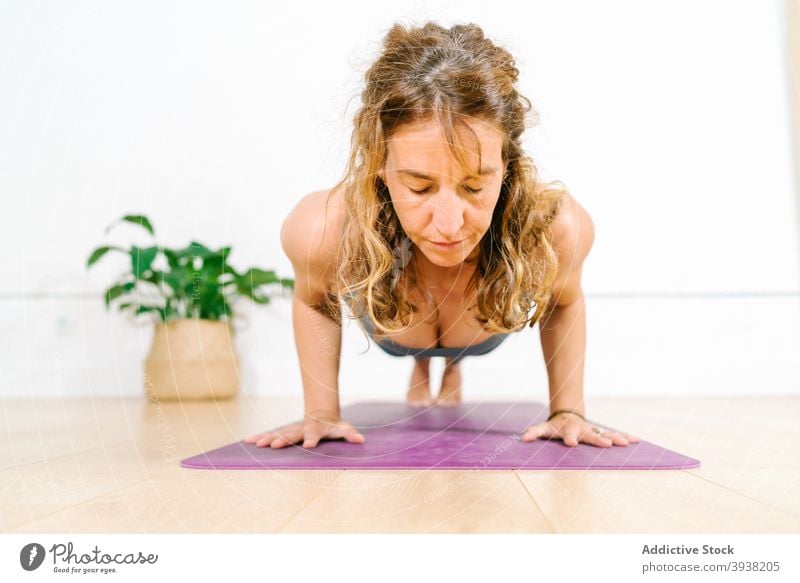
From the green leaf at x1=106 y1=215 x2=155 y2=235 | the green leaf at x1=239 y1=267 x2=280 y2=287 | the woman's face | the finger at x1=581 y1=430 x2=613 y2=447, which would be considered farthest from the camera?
the green leaf at x1=239 y1=267 x2=280 y2=287

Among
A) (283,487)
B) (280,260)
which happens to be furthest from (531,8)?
(280,260)

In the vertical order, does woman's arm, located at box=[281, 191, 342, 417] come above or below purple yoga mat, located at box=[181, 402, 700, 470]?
above

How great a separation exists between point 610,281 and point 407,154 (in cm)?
83

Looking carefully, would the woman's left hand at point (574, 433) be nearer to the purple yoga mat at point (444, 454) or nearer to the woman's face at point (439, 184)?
the purple yoga mat at point (444, 454)

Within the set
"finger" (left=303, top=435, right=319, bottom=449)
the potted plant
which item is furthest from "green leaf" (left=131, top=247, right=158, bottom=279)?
"finger" (left=303, top=435, right=319, bottom=449)

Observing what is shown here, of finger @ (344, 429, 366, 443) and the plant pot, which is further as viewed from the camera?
the plant pot

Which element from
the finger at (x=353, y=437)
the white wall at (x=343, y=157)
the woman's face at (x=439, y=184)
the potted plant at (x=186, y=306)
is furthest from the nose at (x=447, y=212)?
the potted plant at (x=186, y=306)

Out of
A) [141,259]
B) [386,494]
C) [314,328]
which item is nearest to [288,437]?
[314,328]

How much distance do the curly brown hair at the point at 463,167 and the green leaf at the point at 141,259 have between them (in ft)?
3.09

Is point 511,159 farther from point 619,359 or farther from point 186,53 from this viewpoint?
point 619,359

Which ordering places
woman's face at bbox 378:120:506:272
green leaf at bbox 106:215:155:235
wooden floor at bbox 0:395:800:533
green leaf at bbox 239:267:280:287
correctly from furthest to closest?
green leaf at bbox 239:267:280:287, green leaf at bbox 106:215:155:235, woman's face at bbox 378:120:506:272, wooden floor at bbox 0:395:800:533

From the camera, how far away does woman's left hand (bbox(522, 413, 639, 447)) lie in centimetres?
82

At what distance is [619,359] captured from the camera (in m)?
1.63

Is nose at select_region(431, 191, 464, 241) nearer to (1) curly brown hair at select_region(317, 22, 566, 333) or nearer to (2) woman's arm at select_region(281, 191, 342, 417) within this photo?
(1) curly brown hair at select_region(317, 22, 566, 333)
